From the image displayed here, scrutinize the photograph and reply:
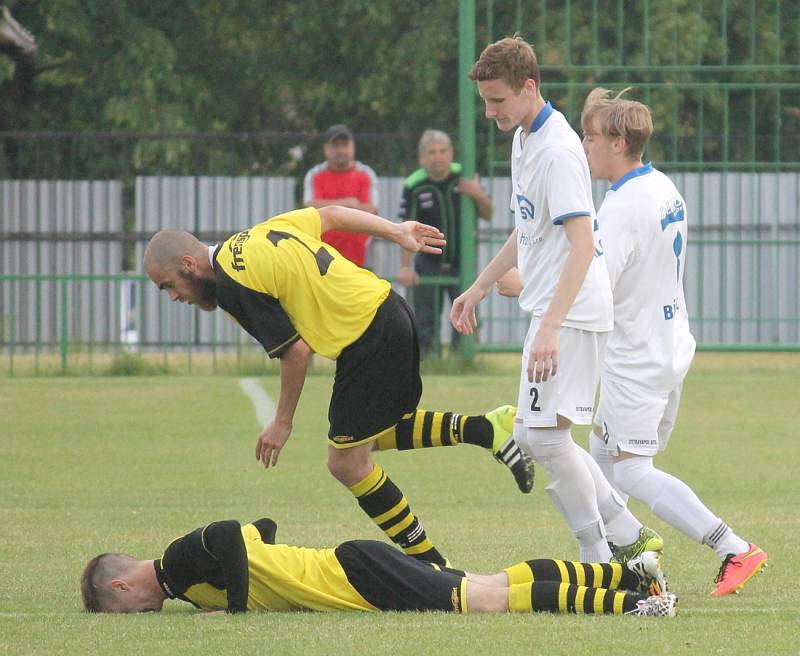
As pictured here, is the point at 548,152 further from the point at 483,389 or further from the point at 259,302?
the point at 483,389

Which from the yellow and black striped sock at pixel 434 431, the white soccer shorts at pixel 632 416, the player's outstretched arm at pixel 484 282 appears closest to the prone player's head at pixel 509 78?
the player's outstretched arm at pixel 484 282

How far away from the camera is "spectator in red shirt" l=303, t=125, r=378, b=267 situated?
14406 millimetres

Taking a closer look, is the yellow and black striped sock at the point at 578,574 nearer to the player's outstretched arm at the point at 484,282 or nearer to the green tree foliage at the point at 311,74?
the player's outstretched arm at the point at 484,282

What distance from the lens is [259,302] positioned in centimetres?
614

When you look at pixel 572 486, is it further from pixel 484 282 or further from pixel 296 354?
pixel 296 354

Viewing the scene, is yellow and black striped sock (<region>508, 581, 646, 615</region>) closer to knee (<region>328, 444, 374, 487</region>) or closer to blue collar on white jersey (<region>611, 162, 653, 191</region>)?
knee (<region>328, 444, 374, 487</region>)

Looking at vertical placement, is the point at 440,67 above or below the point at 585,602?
above

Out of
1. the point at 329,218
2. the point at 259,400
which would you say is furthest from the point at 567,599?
the point at 259,400

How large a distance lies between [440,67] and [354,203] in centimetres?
866

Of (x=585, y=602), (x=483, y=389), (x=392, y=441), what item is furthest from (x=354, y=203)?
(x=585, y=602)

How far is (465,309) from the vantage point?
6.62 m

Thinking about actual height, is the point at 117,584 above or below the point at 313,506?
above

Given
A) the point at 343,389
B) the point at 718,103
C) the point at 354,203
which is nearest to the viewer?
the point at 343,389

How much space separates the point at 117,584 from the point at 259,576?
0.50 metres
